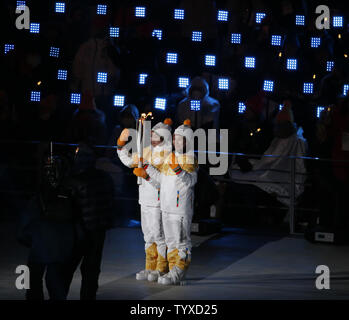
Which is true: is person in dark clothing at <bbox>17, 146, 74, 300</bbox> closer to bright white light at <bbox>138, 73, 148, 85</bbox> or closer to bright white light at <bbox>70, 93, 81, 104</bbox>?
bright white light at <bbox>138, 73, 148, 85</bbox>

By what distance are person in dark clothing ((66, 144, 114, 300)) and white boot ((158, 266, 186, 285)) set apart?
155cm

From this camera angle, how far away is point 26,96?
1429 cm

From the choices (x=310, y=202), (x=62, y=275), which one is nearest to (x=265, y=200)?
(x=310, y=202)

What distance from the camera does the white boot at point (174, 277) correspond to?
9086 millimetres

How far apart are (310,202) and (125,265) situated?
3794 millimetres

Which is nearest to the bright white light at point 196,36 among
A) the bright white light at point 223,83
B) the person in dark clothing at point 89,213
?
the bright white light at point 223,83

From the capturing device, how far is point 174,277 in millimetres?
9078

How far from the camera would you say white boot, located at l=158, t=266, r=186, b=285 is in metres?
9.09

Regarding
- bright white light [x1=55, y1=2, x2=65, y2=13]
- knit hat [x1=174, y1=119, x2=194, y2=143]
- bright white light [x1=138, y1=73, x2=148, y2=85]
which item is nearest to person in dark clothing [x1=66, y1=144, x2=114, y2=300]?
knit hat [x1=174, y1=119, x2=194, y2=143]

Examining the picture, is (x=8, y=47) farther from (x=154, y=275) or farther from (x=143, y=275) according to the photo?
(x=154, y=275)

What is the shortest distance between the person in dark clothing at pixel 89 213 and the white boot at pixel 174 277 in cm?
155

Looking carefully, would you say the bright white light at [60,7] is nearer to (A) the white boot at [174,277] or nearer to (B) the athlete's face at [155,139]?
(B) the athlete's face at [155,139]

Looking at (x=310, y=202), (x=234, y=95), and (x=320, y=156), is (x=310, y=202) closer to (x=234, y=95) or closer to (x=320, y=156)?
(x=320, y=156)

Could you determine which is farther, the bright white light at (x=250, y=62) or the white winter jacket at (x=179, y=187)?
the bright white light at (x=250, y=62)
